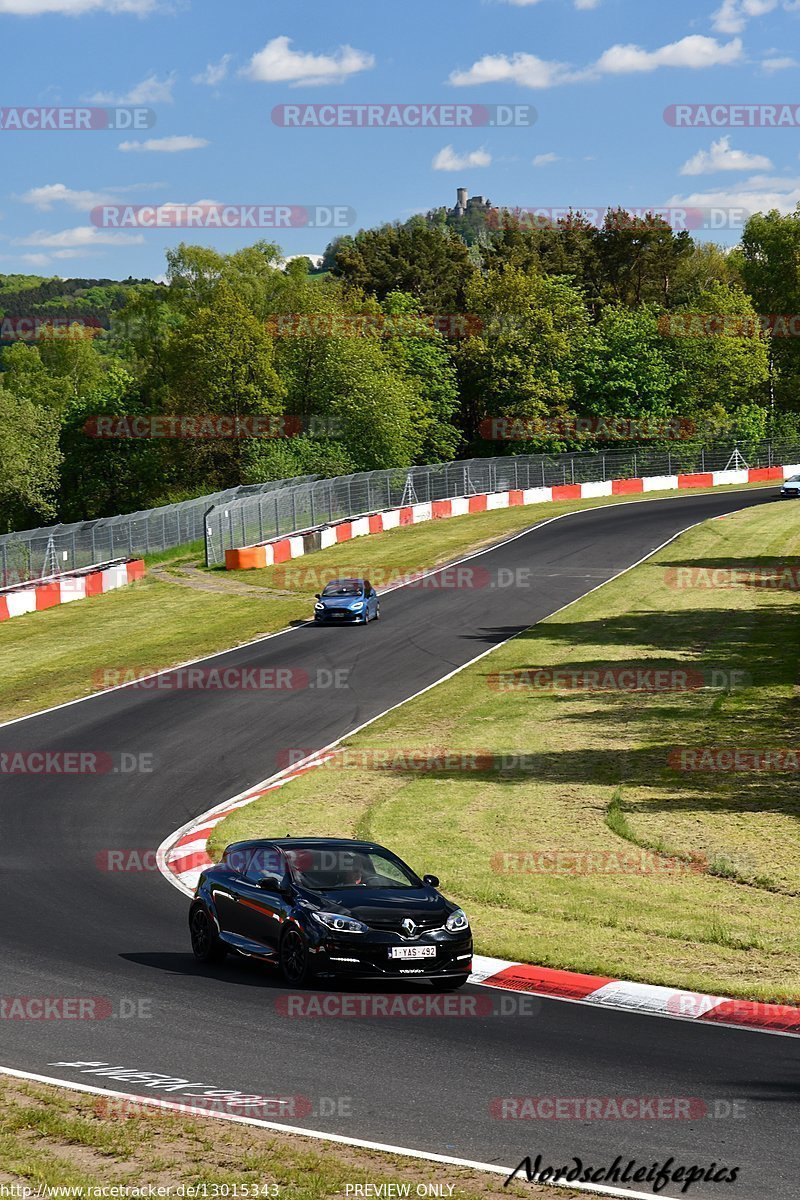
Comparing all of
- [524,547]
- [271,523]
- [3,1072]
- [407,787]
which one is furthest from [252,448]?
[3,1072]

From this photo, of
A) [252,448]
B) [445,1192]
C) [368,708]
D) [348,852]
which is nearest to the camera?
[445,1192]

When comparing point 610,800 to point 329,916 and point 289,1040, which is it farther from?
point 289,1040

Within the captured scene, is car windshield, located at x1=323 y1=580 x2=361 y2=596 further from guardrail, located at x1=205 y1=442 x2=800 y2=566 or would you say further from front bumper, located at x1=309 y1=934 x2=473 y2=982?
front bumper, located at x1=309 y1=934 x2=473 y2=982

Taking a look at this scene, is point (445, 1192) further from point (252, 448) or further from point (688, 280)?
point (688, 280)

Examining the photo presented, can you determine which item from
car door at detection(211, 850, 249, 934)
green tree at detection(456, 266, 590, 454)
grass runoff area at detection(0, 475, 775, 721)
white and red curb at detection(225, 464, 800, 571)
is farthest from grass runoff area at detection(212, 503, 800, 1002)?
green tree at detection(456, 266, 590, 454)

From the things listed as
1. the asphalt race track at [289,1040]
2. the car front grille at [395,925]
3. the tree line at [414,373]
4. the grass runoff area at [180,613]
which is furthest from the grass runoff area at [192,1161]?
the tree line at [414,373]

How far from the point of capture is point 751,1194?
28.7 ft

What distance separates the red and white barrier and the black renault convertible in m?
33.5

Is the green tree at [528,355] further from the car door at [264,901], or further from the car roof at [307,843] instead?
the car door at [264,901]

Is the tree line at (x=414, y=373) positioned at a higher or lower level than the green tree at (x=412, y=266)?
lower

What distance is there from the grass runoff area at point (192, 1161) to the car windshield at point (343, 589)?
33831 millimetres

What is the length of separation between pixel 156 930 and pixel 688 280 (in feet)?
389

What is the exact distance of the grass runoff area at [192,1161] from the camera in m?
8.68

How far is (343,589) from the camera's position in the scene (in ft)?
145
